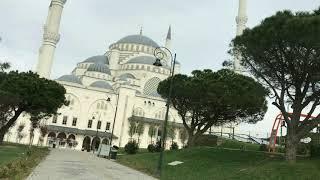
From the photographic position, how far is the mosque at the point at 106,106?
85.3 meters

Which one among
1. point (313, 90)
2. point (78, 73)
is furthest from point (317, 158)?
point (78, 73)

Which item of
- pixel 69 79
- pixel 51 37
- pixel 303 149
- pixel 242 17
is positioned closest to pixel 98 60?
pixel 69 79

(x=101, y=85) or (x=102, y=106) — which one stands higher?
(x=101, y=85)

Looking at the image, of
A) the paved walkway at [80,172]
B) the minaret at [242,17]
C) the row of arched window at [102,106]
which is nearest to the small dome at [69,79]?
the row of arched window at [102,106]

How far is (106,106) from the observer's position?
310 feet

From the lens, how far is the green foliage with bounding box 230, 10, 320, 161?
925 inches

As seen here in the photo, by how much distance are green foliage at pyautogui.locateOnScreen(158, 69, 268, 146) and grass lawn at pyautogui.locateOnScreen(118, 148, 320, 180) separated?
9103 mm

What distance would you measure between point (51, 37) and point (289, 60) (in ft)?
177

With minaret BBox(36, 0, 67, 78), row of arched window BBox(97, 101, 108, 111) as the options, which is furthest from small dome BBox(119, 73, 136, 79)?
minaret BBox(36, 0, 67, 78)

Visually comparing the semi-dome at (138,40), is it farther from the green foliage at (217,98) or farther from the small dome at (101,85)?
the green foliage at (217,98)

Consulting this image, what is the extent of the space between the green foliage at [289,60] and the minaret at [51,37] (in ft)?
162

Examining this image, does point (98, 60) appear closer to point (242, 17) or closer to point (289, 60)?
point (242, 17)

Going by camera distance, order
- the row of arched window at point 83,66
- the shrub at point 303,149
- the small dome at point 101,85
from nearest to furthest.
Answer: the shrub at point 303,149, the small dome at point 101,85, the row of arched window at point 83,66

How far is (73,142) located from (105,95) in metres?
12.5
